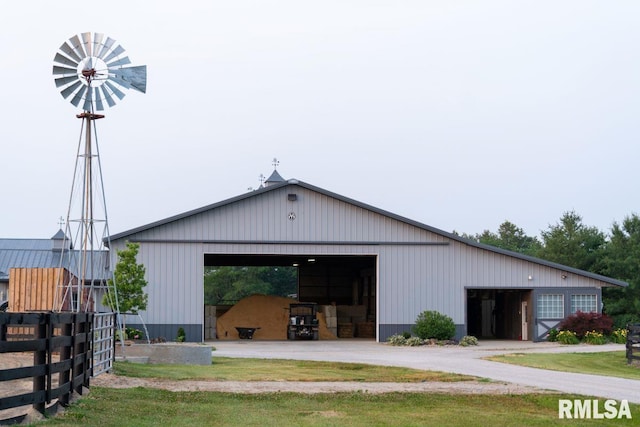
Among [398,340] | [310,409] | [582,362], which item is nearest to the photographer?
[310,409]

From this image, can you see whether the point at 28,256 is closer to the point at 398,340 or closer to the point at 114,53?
the point at 398,340

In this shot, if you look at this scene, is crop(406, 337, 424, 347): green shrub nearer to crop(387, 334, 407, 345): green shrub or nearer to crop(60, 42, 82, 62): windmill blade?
→ crop(387, 334, 407, 345): green shrub

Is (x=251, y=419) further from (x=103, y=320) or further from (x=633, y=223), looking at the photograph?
(x=633, y=223)

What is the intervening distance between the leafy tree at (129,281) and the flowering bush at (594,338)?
58.9 feet

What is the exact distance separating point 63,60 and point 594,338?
79.7 ft

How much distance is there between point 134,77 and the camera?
25.5 meters

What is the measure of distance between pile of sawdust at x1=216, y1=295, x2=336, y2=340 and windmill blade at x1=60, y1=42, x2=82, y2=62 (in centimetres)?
2272

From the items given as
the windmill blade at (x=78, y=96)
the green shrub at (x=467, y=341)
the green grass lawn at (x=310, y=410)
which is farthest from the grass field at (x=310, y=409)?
the green shrub at (x=467, y=341)

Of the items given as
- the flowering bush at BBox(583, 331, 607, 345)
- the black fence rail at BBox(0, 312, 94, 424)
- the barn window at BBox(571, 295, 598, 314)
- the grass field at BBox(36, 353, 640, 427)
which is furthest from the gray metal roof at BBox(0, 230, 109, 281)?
the black fence rail at BBox(0, 312, 94, 424)

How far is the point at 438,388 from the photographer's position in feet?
58.7

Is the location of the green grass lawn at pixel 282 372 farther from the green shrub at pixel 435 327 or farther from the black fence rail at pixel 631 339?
the green shrub at pixel 435 327

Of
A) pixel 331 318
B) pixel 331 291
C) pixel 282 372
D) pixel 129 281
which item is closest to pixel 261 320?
pixel 331 318

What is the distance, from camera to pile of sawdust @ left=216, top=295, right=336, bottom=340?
46.1 metres

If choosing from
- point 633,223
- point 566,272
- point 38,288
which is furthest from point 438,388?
point 633,223
